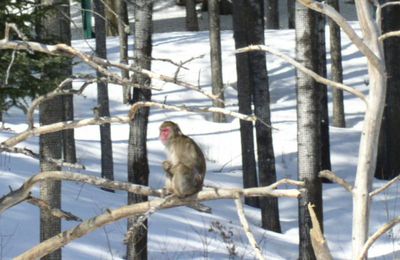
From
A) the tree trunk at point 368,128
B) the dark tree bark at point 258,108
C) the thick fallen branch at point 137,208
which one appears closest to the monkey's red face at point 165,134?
the thick fallen branch at point 137,208

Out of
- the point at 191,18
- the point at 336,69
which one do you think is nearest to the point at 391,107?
the point at 336,69

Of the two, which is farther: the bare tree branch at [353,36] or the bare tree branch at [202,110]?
the bare tree branch at [202,110]

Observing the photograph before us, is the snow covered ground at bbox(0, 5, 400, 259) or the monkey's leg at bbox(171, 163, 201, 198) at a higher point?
the monkey's leg at bbox(171, 163, 201, 198)

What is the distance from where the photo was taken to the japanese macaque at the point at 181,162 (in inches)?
289

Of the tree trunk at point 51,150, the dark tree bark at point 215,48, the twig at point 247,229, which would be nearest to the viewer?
the twig at point 247,229

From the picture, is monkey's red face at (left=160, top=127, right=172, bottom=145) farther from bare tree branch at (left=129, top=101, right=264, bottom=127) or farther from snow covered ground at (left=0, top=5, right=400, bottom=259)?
bare tree branch at (left=129, top=101, right=264, bottom=127)

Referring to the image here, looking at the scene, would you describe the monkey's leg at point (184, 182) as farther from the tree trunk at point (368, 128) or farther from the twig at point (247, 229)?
the tree trunk at point (368, 128)

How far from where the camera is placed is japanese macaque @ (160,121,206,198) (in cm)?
733

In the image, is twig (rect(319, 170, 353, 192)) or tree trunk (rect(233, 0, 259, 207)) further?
tree trunk (rect(233, 0, 259, 207))

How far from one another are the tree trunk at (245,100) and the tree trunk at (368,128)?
11556mm

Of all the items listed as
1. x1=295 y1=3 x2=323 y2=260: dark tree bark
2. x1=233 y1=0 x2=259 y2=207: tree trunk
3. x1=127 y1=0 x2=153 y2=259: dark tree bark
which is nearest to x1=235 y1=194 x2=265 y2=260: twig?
x1=127 y1=0 x2=153 y2=259: dark tree bark

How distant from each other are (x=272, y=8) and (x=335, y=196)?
22.8m

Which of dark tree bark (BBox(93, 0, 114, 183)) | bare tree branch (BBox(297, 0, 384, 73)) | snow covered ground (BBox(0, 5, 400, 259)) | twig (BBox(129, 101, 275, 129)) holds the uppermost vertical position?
bare tree branch (BBox(297, 0, 384, 73))

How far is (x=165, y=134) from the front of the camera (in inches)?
297
